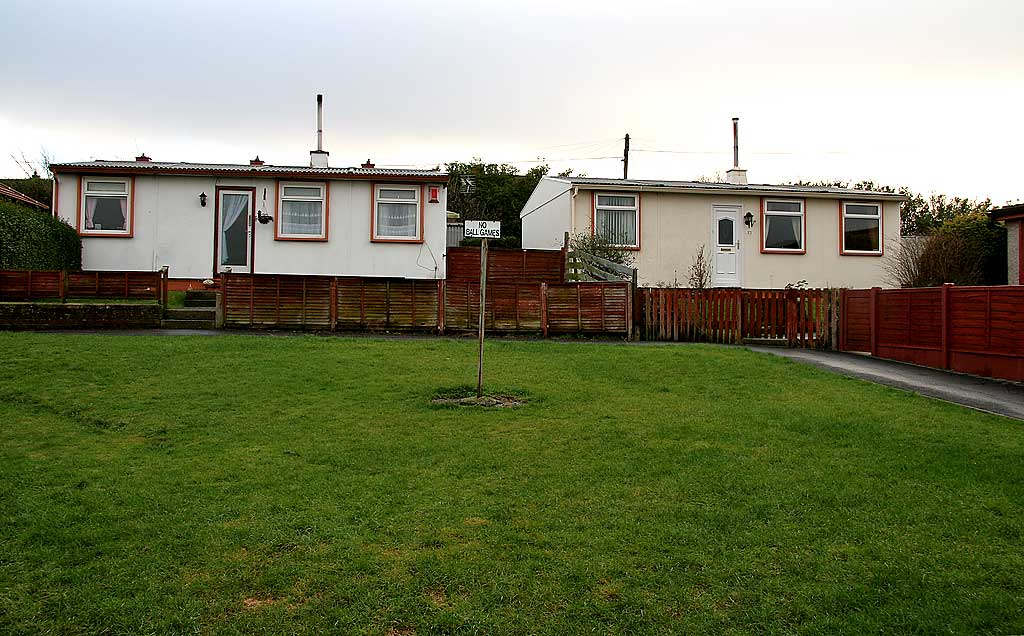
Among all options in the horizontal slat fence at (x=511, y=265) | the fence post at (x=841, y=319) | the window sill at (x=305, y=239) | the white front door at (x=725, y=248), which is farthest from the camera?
the white front door at (x=725, y=248)

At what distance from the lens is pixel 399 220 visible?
71.4 feet

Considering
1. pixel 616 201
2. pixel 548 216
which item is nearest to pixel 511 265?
pixel 616 201

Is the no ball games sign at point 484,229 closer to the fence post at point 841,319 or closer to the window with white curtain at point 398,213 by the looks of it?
the fence post at point 841,319

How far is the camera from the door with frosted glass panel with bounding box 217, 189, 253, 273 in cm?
2139

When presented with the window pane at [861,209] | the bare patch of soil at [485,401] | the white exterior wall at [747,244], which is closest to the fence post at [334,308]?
the bare patch of soil at [485,401]

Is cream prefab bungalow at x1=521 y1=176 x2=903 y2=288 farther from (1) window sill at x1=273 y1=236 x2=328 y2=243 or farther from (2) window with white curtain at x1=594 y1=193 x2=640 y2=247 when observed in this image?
(1) window sill at x1=273 y1=236 x2=328 y2=243

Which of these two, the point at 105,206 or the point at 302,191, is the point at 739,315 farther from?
the point at 105,206

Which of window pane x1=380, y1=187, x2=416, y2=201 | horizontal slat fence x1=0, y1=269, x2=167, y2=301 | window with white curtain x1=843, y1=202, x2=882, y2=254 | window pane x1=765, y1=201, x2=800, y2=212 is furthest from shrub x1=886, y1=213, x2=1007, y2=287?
horizontal slat fence x1=0, y1=269, x2=167, y2=301

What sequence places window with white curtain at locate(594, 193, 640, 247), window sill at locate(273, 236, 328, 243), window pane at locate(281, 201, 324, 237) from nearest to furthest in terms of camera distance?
window sill at locate(273, 236, 328, 243) < window pane at locate(281, 201, 324, 237) < window with white curtain at locate(594, 193, 640, 247)

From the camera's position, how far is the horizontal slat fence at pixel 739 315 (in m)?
17.9

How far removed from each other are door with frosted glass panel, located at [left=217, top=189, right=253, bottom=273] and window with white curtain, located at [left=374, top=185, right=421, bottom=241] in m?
3.36

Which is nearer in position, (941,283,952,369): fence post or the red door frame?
(941,283,952,369): fence post

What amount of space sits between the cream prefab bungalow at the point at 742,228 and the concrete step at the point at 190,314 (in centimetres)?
1074

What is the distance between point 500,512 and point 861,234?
22899mm
